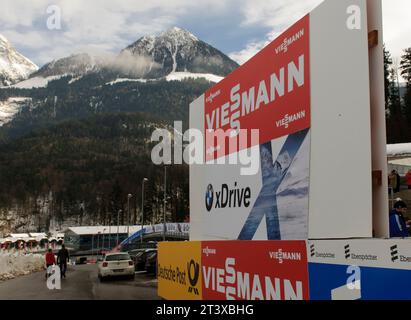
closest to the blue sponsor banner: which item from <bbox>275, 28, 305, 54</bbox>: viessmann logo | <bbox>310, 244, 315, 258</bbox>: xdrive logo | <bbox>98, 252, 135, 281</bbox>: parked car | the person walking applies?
<bbox>310, 244, 315, 258</bbox>: xdrive logo

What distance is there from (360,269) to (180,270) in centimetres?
549

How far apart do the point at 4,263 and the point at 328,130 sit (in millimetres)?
22251

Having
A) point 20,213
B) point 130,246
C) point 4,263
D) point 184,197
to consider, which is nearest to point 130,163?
point 20,213

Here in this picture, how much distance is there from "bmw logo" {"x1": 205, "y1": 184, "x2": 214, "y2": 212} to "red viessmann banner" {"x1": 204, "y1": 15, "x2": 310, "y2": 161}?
25.8 inches

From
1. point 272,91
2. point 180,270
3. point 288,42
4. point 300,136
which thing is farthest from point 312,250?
point 180,270

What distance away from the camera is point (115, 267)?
21047 millimetres

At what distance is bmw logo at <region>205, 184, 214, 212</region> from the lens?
9.03m

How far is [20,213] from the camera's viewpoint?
591ft

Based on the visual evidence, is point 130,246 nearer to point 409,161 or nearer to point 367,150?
point 409,161

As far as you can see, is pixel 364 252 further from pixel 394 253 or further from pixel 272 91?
pixel 272 91

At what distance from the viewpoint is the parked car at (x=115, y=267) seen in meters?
20.8

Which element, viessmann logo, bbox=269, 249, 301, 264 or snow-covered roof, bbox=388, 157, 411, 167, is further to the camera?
snow-covered roof, bbox=388, 157, 411, 167

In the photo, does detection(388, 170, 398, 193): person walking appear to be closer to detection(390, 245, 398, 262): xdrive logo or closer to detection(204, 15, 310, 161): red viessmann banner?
detection(204, 15, 310, 161): red viessmann banner
